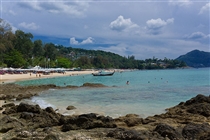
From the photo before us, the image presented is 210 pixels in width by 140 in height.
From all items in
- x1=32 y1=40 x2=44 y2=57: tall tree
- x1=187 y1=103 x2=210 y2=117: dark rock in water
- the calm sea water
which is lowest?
the calm sea water

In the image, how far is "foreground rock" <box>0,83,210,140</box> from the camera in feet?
24.8

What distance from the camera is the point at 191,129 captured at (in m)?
7.89

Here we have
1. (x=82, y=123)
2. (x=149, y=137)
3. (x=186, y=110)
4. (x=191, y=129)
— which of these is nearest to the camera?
(x=149, y=137)

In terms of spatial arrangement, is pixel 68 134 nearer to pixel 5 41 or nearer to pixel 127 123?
pixel 127 123

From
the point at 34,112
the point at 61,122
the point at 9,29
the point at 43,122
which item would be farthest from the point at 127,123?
the point at 9,29

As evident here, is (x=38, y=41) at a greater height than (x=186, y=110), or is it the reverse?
(x=38, y=41)

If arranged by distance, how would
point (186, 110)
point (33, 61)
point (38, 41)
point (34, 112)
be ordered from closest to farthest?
point (34, 112) < point (186, 110) < point (33, 61) < point (38, 41)

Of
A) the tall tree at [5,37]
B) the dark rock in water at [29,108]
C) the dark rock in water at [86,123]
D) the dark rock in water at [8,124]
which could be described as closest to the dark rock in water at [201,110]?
the dark rock in water at [86,123]

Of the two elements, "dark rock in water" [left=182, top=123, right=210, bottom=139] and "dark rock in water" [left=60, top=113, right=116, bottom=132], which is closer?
"dark rock in water" [left=182, top=123, right=210, bottom=139]

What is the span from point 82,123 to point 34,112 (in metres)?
3.46

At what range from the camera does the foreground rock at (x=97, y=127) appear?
24.8 feet

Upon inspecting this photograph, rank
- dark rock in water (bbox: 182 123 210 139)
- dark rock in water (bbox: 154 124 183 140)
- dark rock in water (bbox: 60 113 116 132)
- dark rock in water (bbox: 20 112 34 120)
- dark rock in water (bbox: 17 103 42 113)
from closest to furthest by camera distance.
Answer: dark rock in water (bbox: 154 124 183 140)
dark rock in water (bbox: 182 123 210 139)
dark rock in water (bbox: 60 113 116 132)
dark rock in water (bbox: 20 112 34 120)
dark rock in water (bbox: 17 103 42 113)

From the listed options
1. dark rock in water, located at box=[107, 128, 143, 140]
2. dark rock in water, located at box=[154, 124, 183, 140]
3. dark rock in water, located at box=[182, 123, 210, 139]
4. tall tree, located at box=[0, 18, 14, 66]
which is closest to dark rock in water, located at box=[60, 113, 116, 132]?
dark rock in water, located at box=[107, 128, 143, 140]

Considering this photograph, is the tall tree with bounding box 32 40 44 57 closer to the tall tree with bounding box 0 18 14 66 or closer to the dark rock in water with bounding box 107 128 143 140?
the tall tree with bounding box 0 18 14 66
